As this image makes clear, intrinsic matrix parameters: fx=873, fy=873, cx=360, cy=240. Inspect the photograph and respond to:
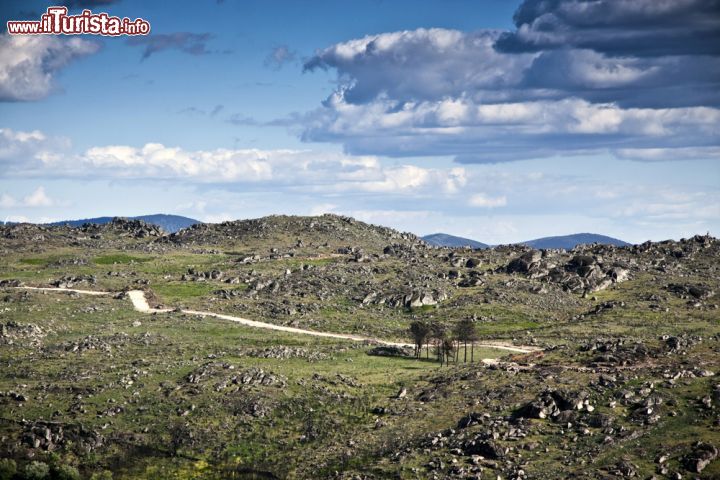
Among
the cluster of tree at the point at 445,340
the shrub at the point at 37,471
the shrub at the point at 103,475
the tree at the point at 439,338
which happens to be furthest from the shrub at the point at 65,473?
the tree at the point at 439,338

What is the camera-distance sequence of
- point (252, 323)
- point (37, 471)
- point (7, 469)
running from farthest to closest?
point (252, 323) → point (7, 469) → point (37, 471)

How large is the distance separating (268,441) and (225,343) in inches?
1806

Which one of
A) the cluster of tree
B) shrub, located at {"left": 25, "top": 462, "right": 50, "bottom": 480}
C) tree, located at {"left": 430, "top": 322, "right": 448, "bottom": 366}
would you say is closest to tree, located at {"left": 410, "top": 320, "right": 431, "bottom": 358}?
the cluster of tree

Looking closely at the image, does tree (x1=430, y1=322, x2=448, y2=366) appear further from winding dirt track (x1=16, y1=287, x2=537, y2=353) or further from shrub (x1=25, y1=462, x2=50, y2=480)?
shrub (x1=25, y1=462, x2=50, y2=480)

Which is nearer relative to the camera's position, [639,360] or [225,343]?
[639,360]

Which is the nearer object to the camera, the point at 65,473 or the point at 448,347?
the point at 65,473

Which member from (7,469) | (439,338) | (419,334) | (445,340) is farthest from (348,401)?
(7,469)

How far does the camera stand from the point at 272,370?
129000 mm

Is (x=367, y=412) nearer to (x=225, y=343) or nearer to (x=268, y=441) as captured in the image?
(x=268, y=441)

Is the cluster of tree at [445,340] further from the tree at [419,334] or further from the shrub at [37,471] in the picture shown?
the shrub at [37,471]

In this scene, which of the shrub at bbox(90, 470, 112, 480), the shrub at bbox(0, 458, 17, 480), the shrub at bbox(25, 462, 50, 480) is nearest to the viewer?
the shrub at bbox(25, 462, 50, 480)

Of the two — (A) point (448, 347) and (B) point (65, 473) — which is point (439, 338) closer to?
(A) point (448, 347)

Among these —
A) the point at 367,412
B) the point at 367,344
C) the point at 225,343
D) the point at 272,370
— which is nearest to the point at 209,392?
the point at 272,370

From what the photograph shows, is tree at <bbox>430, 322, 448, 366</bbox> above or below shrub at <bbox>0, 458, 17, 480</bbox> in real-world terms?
above
